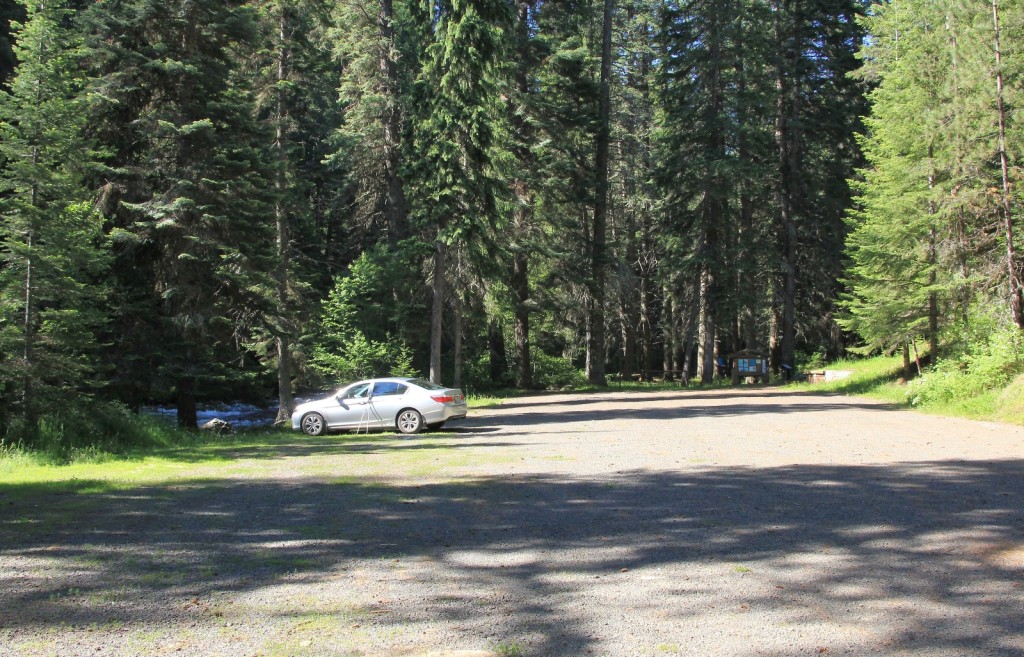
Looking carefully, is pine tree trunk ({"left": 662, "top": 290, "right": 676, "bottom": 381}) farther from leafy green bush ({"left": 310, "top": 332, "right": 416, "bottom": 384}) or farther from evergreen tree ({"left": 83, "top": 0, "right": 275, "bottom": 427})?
evergreen tree ({"left": 83, "top": 0, "right": 275, "bottom": 427})

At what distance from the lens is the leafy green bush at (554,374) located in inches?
1507

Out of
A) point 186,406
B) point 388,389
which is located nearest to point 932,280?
point 388,389

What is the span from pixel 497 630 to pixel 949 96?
77.4 feet

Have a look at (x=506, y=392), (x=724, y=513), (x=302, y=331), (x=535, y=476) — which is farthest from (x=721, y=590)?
(x=506, y=392)

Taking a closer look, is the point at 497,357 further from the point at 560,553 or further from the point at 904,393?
the point at 560,553

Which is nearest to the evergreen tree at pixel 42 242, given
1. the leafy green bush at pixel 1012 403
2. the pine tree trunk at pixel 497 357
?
the leafy green bush at pixel 1012 403

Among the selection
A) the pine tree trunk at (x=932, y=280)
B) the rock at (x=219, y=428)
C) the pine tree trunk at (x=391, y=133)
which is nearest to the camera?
the rock at (x=219, y=428)

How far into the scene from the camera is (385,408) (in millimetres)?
18547

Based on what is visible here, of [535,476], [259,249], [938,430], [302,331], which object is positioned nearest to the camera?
[535,476]

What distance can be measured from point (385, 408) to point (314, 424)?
2.08 metres

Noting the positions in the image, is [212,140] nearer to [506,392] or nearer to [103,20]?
[103,20]

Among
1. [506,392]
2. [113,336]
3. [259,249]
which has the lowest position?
[506,392]

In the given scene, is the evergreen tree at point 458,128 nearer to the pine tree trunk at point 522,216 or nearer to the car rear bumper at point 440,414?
the car rear bumper at point 440,414

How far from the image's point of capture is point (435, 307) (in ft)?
86.0
